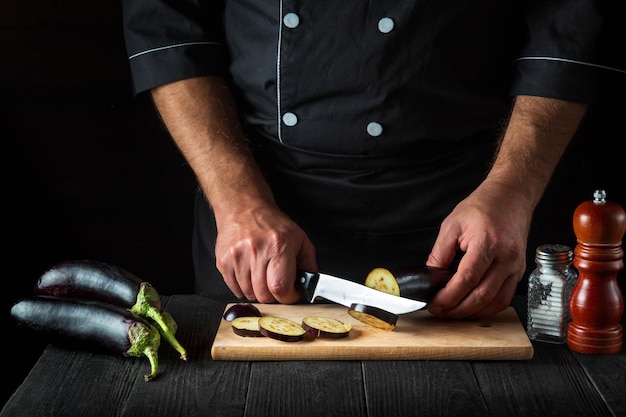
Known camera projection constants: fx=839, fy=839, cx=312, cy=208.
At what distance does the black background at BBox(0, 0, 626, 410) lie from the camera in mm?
2594

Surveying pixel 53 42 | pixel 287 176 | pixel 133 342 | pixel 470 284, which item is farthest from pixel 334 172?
pixel 53 42

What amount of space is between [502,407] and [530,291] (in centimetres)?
33

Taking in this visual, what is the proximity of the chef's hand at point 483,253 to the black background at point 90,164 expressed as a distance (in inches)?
34.2

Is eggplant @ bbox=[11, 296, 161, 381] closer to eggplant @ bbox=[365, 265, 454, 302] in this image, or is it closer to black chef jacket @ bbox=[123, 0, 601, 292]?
eggplant @ bbox=[365, 265, 454, 302]

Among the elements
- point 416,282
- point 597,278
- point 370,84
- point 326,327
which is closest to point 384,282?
point 416,282

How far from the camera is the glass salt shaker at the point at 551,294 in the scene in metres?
1.54

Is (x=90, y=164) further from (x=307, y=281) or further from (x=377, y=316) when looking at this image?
(x=377, y=316)

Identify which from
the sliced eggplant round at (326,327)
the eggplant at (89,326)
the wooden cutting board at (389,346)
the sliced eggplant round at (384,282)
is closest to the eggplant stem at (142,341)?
the eggplant at (89,326)

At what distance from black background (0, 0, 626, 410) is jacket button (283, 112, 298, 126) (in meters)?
0.77

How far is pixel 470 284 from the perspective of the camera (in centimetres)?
162

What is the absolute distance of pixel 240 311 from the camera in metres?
1.64

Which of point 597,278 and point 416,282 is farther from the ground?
point 597,278

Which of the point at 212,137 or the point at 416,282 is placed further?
the point at 212,137

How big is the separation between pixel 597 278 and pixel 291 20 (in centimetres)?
94
